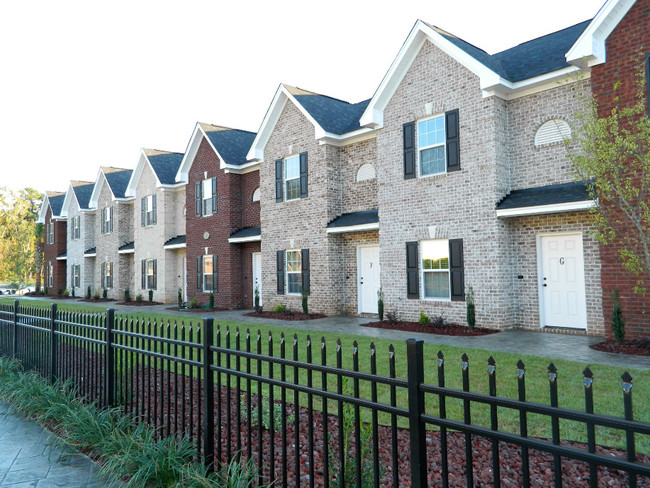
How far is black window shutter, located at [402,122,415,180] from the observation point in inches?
553

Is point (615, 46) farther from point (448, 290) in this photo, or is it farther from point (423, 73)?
point (448, 290)

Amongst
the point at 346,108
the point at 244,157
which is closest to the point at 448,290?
the point at 346,108

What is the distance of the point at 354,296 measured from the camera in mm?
16641

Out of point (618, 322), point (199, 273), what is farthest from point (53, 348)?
point (199, 273)

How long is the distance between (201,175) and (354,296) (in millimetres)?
10431

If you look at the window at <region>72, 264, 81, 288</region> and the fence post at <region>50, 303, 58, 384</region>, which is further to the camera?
the window at <region>72, 264, 81, 288</region>

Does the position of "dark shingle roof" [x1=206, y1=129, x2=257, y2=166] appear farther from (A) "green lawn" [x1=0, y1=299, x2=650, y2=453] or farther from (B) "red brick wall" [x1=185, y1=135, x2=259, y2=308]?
(A) "green lawn" [x1=0, y1=299, x2=650, y2=453]

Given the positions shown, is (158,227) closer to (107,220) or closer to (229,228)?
(229,228)

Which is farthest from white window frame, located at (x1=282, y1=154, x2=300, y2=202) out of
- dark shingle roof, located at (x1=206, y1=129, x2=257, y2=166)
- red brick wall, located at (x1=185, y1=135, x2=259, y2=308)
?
dark shingle roof, located at (x1=206, y1=129, x2=257, y2=166)

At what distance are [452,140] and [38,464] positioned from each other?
38.5 feet

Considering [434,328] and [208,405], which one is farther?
[434,328]

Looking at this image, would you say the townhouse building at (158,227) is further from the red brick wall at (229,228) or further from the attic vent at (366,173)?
the attic vent at (366,173)

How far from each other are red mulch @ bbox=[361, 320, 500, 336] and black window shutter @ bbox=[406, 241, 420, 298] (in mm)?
897

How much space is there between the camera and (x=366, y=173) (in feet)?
53.8
